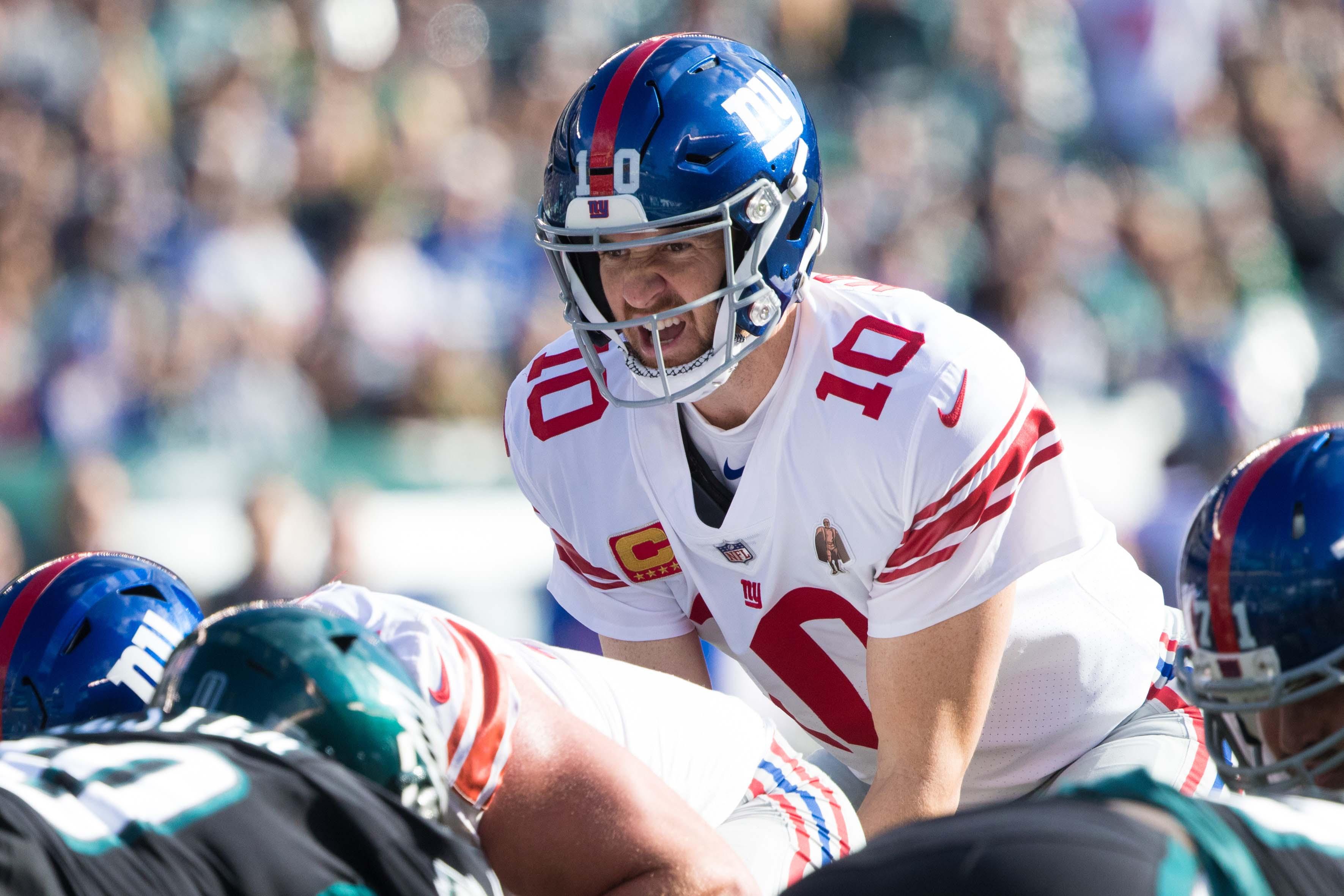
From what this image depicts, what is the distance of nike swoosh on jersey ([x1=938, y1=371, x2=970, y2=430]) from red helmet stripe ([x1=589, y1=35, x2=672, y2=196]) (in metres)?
0.72

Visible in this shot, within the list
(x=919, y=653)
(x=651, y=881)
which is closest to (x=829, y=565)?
(x=919, y=653)

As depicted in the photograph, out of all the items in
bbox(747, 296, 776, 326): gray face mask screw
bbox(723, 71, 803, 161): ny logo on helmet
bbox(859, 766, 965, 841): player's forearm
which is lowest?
bbox(859, 766, 965, 841): player's forearm

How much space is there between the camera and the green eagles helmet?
5.66 ft

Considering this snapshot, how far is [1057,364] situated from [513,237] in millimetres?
2731

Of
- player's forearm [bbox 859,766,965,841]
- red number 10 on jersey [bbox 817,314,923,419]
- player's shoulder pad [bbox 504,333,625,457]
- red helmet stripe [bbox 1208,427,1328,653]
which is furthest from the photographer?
player's shoulder pad [bbox 504,333,625,457]

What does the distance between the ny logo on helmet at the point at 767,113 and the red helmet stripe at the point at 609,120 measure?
7.6 inches

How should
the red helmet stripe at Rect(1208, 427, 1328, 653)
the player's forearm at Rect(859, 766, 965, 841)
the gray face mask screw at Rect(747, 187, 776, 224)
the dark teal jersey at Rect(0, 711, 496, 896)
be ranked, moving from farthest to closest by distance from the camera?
the gray face mask screw at Rect(747, 187, 776, 224) < the player's forearm at Rect(859, 766, 965, 841) < the red helmet stripe at Rect(1208, 427, 1328, 653) < the dark teal jersey at Rect(0, 711, 496, 896)

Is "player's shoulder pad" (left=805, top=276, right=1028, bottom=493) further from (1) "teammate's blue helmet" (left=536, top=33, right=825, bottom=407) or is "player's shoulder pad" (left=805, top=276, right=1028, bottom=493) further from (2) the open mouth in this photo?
(2) the open mouth

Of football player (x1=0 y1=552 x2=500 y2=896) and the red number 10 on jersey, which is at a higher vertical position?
the red number 10 on jersey

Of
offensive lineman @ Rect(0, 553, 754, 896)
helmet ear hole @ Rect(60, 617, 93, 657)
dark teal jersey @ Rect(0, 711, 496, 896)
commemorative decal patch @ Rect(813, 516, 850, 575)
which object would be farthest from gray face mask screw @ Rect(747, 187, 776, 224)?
dark teal jersey @ Rect(0, 711, 496, 896)

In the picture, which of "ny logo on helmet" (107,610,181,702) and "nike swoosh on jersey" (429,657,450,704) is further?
"ny logo on helmet" (107,610,181,702)

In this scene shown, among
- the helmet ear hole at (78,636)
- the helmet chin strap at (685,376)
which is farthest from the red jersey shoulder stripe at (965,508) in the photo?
the helmet ear hole at (78,636)

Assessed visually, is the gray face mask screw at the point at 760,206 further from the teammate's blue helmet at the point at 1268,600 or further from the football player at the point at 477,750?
the teammate's blue helmet at the point at 1268,600

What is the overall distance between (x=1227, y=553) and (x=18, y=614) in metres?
1.89
